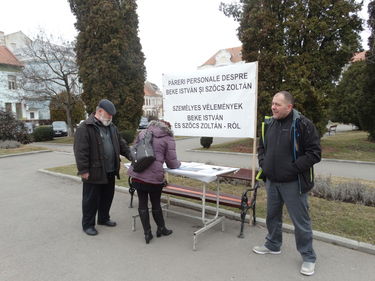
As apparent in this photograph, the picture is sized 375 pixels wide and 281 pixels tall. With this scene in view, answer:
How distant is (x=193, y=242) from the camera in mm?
3979

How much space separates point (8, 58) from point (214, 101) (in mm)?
40096

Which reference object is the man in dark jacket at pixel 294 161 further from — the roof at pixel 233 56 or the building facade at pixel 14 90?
the roof at pixel 233 56

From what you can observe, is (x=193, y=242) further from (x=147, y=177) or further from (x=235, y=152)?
(x=235, y=152)

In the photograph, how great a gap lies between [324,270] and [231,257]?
1.04 metres

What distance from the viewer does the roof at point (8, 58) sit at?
1406 inches

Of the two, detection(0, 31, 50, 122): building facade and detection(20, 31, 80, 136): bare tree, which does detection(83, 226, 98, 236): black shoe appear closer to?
detection(20, 31, 80, 136): bare tree

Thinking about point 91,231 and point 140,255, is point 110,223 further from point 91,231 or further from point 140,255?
point 140,255

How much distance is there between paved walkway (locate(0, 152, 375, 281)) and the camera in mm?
3229

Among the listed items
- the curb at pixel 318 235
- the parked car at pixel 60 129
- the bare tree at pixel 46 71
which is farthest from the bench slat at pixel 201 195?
the parked car at pixel 60 129

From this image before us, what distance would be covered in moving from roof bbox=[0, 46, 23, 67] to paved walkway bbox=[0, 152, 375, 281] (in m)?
37.2

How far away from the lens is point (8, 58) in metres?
36.6

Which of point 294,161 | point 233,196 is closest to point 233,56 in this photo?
point 233,196

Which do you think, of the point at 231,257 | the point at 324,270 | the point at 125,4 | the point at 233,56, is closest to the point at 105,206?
the point at 231,257

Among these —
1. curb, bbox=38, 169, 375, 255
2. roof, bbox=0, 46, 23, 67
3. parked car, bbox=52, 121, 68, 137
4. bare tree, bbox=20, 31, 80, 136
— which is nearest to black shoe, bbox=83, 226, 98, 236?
curb, bbox=38, 169, 375, 255
